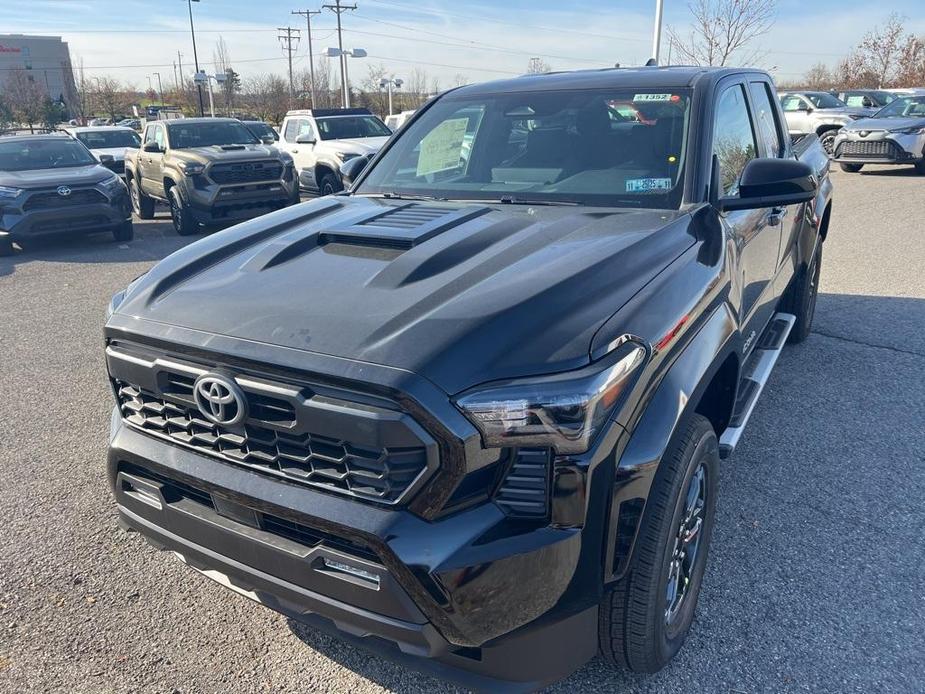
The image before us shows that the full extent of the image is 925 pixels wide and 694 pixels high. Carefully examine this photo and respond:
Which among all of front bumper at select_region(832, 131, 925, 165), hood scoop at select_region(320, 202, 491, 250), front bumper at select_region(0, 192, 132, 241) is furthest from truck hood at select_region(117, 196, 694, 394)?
front bumper at select_region(832, 131, 925, 165)

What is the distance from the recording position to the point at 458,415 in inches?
67.4

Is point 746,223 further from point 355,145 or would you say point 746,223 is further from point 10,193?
point 355,145

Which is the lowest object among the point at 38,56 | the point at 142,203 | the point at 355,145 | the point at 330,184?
the point at 142,203

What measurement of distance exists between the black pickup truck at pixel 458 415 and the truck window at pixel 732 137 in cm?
23

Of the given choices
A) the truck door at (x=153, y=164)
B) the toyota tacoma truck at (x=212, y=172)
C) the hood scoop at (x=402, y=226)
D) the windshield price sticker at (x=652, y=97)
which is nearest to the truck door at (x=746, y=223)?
the windshield price sticker at (x=652, y=97)

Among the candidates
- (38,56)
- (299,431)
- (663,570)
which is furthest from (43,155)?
(38,56)

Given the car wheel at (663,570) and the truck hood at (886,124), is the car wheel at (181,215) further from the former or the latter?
the truck hood at (886,124)

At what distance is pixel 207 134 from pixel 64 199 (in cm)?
292

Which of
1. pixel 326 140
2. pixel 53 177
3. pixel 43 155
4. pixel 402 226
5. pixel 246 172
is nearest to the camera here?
pixel 402 226

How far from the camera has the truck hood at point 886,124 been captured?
15117 mm

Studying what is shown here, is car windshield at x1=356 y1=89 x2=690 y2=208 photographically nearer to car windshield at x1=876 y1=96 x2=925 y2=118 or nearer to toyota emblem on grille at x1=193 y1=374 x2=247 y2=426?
toyota emblem on grille at x1=193 y1=374 x2=247 y2=426

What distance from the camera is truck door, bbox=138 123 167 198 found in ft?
39.1

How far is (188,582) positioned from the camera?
9.53 feet

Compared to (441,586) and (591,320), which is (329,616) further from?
(591,320)
